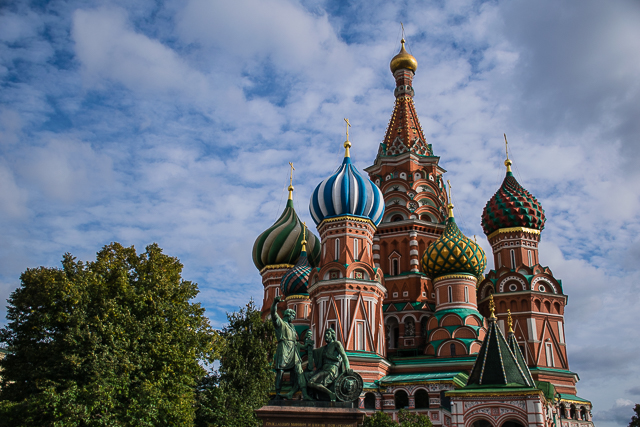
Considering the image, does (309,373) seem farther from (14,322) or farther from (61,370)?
(14,322)

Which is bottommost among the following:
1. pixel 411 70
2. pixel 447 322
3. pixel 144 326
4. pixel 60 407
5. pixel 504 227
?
pixel 60 407

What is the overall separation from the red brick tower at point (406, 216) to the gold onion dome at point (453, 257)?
237 centimetres

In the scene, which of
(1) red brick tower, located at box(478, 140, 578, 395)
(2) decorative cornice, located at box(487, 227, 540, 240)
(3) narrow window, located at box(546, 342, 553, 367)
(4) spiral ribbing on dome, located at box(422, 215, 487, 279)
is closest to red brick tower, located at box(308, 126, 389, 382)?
(4) spiral ribbing on dome, located at box(422, 215, 487, 279)

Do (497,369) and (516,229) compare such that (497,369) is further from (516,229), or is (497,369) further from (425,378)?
(516,229)

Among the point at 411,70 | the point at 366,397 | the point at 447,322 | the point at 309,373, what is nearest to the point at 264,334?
the point at 366,397

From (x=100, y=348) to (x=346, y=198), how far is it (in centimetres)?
1650

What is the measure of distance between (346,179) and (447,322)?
30.1 ft

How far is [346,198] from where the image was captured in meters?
31.3

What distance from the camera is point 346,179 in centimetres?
3183

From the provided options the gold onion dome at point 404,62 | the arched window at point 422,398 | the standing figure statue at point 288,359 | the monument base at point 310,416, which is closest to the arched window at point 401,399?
the arched window at point 422,398

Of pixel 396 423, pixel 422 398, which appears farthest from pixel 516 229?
pixel 396 423

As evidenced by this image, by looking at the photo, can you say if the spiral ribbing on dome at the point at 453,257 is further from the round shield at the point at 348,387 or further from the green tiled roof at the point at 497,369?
the round shield at the point at 348,387

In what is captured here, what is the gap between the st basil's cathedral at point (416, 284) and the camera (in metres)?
28.5

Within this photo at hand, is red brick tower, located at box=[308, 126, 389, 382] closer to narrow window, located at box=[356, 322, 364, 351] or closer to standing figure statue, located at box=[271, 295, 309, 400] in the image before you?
narrow window, located at box=[356, 322, 364, 351]
